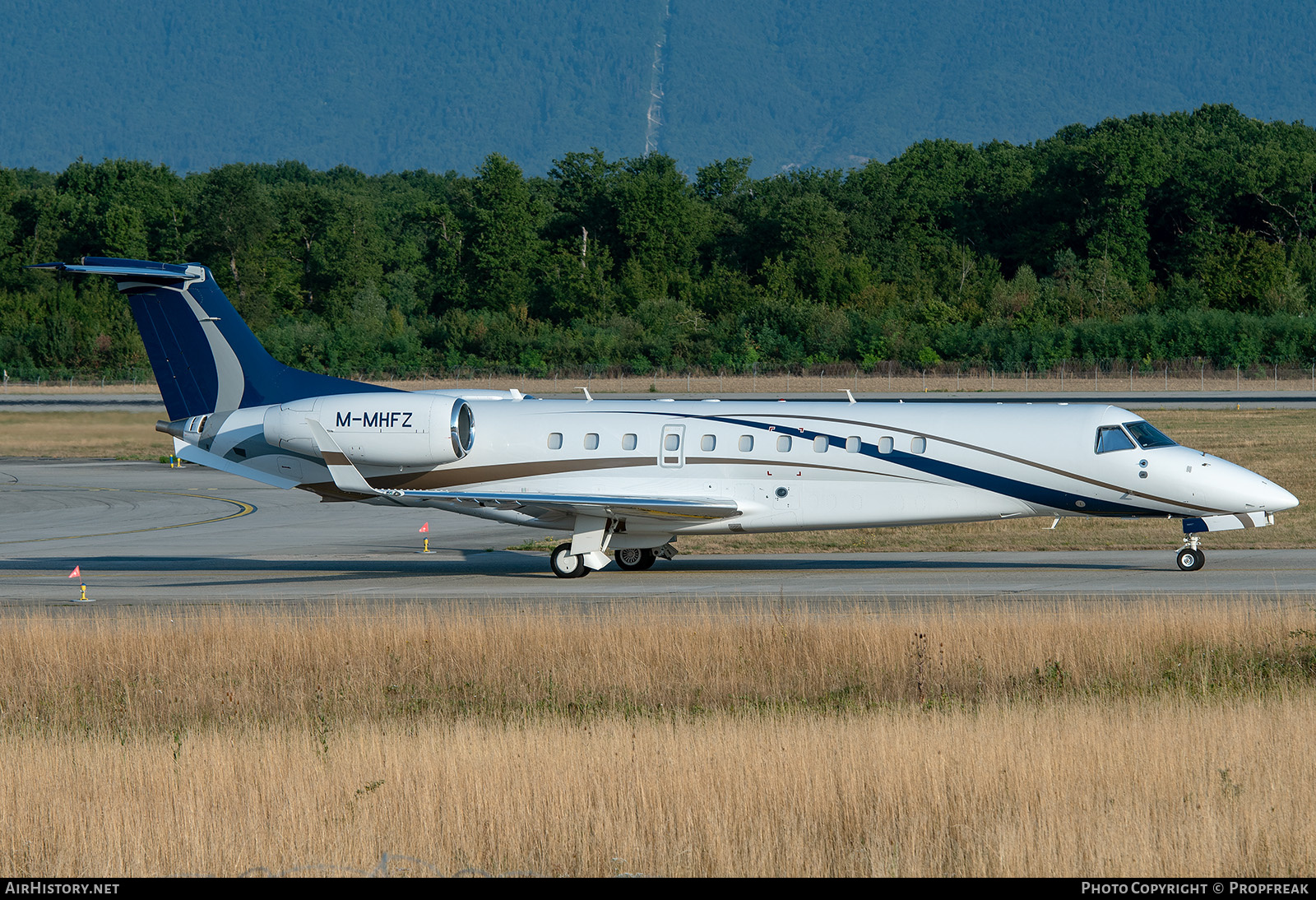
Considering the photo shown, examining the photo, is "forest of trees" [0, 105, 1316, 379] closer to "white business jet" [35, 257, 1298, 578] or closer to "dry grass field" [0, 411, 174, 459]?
"dry grass field" [0, 411, 174, 459]

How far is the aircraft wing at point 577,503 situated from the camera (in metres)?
22.8

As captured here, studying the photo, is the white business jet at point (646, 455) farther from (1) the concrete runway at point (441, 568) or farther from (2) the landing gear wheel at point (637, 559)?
(1) the concrete runway at point (441, 568)

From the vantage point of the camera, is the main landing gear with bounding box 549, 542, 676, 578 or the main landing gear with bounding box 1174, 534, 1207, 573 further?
the main landing gear with bounding box 549, 542, 676, 578

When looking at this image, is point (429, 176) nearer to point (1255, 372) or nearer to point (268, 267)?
point (268, 267)

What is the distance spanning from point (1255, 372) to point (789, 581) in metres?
66.7

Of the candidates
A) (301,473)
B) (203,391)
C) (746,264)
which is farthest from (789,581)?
(746,264)

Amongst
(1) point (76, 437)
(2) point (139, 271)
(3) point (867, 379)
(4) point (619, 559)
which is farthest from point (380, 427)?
(3) point (867, 379)

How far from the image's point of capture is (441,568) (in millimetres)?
25984

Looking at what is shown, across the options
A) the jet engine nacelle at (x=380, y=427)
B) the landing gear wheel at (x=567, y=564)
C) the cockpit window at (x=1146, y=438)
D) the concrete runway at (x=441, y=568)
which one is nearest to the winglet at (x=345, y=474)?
the jet engine nacelle at (x=380, y=427)

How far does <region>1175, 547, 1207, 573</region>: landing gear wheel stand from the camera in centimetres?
2245

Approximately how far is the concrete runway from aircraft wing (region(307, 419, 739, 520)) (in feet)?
4.05

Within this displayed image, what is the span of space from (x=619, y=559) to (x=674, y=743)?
15.1m

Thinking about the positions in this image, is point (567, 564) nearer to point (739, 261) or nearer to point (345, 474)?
point (345, 474)

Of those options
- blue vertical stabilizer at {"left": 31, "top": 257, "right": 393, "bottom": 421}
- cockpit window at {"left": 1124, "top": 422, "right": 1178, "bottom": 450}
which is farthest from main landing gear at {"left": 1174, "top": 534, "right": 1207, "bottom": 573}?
blue vertical stabilizer at {"left": 31, "top": 257, "right": 393, "bottom": 421}
